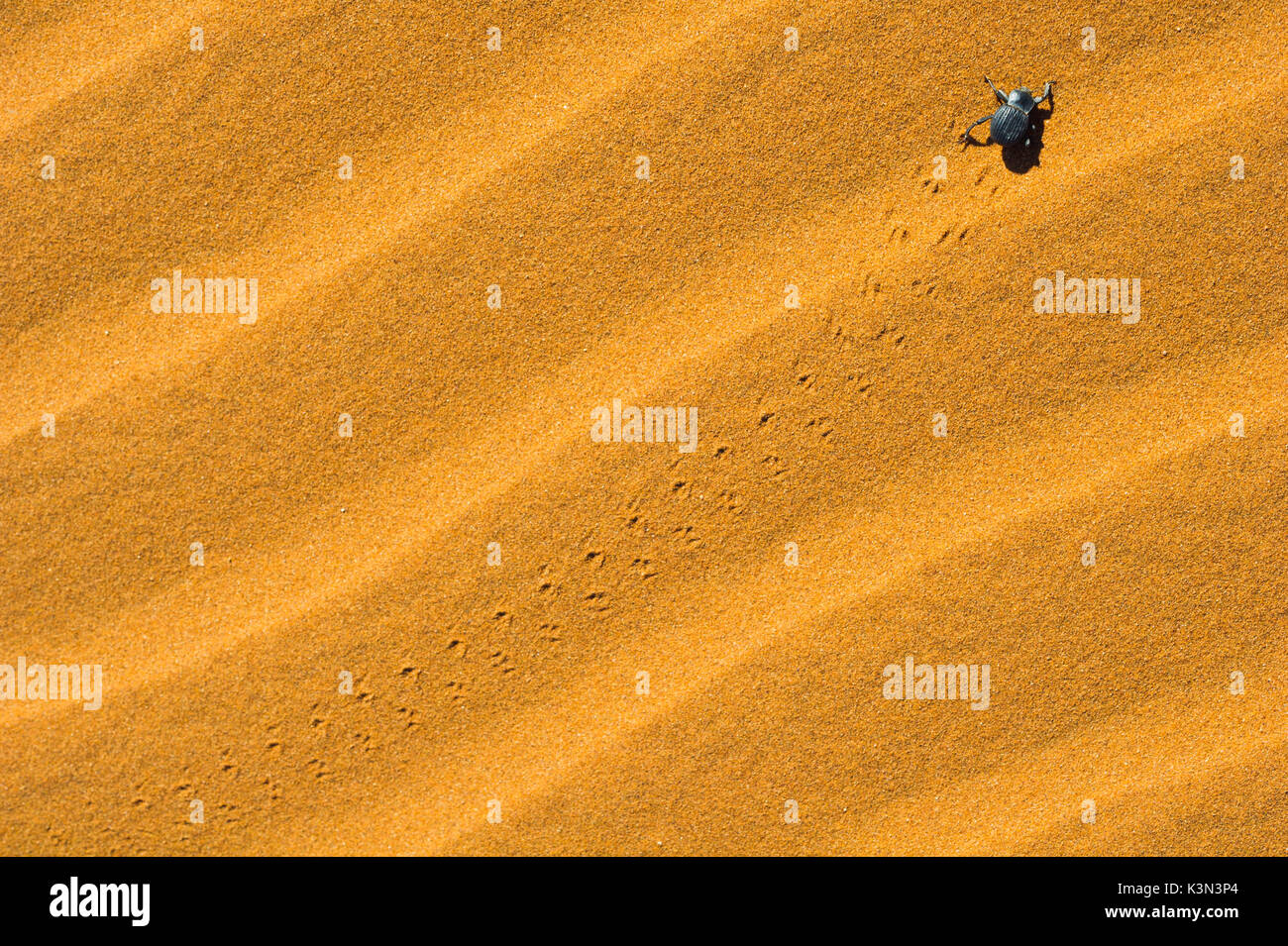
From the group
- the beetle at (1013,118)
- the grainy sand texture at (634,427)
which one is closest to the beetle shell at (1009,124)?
the beetle at (1013,118)

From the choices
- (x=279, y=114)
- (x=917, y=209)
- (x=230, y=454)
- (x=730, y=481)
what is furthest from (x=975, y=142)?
(x=230, y=454)

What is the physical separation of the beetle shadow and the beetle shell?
0.08 m

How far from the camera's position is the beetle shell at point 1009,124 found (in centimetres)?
235

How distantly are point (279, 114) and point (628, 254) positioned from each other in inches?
54.0

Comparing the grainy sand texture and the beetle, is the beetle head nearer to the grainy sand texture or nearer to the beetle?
the beetle

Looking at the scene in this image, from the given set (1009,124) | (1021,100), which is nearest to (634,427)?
(1009,124)

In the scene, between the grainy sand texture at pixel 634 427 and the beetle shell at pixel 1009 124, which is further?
the grainy sand texture at pixel 634 427

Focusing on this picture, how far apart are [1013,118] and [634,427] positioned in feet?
5.54

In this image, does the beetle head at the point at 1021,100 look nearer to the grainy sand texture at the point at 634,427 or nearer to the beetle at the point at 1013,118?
the beetle at the point at 1013,118

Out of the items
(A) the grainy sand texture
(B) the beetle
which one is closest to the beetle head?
(B) the beetle

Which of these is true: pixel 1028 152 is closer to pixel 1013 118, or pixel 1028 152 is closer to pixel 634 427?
pixel 1013 118

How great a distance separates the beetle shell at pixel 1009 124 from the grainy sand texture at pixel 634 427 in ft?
0.34

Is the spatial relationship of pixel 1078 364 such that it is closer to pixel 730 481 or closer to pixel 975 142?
pixel 975 142

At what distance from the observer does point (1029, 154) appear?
246 centimetres
